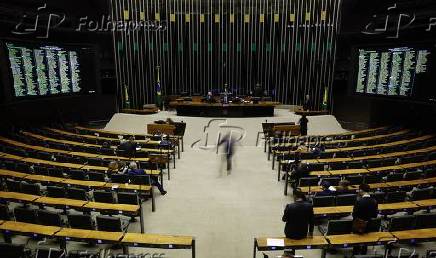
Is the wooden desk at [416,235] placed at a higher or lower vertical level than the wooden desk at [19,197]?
lower

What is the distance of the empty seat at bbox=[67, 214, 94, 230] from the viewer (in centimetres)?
585

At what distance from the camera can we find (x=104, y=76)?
18.2 metres

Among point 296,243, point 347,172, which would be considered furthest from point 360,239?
point 347,172

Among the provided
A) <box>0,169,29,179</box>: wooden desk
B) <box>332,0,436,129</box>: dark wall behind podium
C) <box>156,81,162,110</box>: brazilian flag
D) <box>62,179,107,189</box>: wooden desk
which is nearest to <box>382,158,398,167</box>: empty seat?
<box>332,0,436,129</box>: dark wall behind podium

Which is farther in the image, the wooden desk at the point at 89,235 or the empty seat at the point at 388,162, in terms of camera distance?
the empty seat at the point at 388,162

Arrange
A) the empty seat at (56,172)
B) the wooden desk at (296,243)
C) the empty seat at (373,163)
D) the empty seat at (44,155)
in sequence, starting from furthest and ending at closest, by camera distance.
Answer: the empty seat at (44,155)
the empty seat at (373,163)
the empty seat at (56,172)
the wooden desk at (296,243)

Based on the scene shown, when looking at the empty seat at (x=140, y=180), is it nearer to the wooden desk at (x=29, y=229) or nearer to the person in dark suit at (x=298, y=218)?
the wooden desk at (x=29, y=229)

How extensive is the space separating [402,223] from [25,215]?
6.97 metres

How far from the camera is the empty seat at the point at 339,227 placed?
567 centimetres

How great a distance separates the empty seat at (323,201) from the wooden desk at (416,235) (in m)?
1.30

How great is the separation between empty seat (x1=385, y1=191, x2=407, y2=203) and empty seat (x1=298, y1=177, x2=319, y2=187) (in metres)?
1.56

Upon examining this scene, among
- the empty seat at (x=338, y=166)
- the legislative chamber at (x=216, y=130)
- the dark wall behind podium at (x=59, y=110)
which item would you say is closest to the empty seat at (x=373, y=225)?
the legislative chamber at (x=216, y=130)

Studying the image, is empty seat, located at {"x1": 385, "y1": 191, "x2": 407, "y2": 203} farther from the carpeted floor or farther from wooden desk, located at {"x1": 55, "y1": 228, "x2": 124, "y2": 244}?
wooden desk, located at {"x1": 55, "y1": 228, "x2": 124, "y2": 244}

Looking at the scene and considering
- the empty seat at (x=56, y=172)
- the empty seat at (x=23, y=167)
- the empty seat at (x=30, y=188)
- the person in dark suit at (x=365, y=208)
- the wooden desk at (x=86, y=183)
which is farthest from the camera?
the empty seat at (x=23, y=167)
